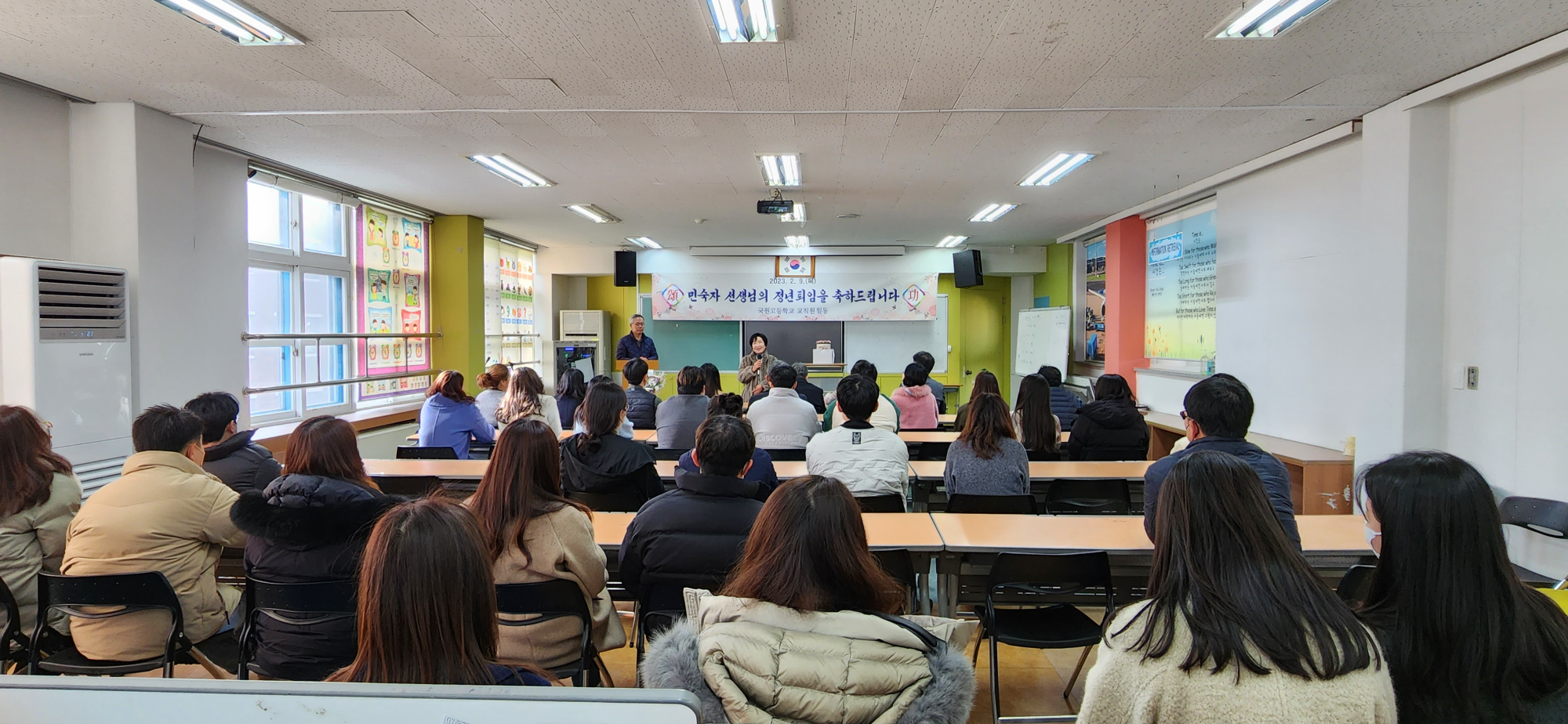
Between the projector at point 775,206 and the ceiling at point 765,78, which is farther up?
the ceiling at point 765,78

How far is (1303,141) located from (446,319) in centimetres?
788

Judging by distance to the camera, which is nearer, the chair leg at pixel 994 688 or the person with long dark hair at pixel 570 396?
the chair leg at pixel 994 688

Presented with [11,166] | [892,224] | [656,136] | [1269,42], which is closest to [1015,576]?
[1269,42]

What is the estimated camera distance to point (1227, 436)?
2609 millimetres

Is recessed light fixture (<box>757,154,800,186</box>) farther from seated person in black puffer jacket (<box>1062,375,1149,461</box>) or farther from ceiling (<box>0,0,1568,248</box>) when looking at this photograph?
seated person in black puffer jacket (<box>1062,375,1149,461</box>)

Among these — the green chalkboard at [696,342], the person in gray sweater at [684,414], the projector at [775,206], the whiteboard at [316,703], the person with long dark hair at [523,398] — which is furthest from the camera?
the green chalkboard at [696,342]

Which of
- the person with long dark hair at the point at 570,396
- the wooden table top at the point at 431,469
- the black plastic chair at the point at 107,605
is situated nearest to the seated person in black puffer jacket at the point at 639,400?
the person with long dark hair at the point at 570,396

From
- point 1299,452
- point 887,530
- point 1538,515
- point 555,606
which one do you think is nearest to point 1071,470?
point 887,530

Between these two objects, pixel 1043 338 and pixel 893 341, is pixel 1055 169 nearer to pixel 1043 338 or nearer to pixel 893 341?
pixel 1043 338

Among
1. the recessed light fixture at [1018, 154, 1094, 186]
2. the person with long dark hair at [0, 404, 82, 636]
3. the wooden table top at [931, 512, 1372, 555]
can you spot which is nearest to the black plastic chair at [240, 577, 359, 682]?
the person with long dark hair at [0, 404, 82, 636]

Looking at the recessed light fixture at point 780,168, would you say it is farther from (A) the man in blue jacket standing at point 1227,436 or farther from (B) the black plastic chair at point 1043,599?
(B) the black plastic chair at point 1043,599

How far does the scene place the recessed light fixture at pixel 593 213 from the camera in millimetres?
7598

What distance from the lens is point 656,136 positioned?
16.3 feet

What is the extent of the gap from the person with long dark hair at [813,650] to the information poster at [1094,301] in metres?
8.29
